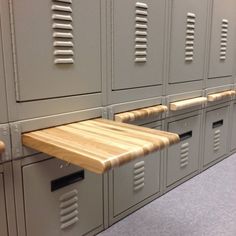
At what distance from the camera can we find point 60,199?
146 cm

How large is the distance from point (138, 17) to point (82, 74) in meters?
0.51

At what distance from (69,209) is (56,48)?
2.56 feet

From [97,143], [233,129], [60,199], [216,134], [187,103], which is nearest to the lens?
[97,143]

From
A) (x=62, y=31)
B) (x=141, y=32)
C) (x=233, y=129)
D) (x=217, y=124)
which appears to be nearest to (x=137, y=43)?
(x=141, y=32)

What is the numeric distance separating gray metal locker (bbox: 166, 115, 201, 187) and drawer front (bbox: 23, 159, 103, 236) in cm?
70

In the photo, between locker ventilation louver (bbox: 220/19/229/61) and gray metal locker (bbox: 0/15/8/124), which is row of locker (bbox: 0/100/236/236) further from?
locker ventilation louver (bbox: 220/19/229/61)

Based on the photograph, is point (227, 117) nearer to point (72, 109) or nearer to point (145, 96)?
point (145, 96)

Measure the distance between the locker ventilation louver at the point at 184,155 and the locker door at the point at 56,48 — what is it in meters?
0.99

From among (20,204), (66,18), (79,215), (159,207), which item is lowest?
(159,207)

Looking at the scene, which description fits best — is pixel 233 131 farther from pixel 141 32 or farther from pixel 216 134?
pixel 141 32

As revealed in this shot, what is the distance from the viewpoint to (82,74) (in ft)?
4.83

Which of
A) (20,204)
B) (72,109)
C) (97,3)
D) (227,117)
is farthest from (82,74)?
(227,117)

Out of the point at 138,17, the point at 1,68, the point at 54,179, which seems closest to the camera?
the point at 1,68

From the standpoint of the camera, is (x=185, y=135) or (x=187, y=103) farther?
(x=185, y=135)
